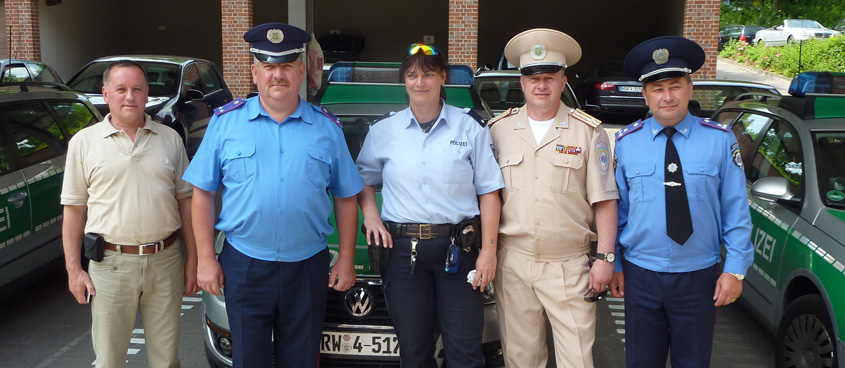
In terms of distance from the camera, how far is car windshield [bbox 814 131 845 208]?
147 inches

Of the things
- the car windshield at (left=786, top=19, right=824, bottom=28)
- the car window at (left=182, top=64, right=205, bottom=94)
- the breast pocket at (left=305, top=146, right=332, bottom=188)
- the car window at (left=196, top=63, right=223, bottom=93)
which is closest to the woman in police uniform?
the breast pocket at (left=305, top=146, right=332, bottom=188)

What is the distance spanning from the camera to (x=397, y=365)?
3.39 meters

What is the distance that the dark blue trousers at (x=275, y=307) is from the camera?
2.88 m

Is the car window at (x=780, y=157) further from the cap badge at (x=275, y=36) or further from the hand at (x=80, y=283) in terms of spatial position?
the hand at (x=80, y=283)

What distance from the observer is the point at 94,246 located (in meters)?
3.01

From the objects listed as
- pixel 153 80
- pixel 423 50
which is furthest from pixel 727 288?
pixel 153 80

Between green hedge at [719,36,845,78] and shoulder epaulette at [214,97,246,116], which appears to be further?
green hedge at [719,36,845,78]

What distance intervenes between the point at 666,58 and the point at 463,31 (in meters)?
11.7

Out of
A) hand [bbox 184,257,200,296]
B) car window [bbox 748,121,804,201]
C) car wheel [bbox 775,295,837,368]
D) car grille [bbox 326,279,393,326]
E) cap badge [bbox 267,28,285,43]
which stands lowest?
car wheel [bbox 775,295,837,368]

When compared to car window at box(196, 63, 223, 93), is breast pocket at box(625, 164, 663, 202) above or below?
below

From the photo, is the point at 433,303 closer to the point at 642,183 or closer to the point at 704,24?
the point at 642,183

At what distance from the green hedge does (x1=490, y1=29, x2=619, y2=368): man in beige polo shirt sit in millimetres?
14900

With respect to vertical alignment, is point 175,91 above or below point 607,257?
above

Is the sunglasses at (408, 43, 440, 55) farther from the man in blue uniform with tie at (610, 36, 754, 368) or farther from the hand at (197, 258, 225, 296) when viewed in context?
the hand at (197, 258, 225, 296)
